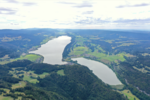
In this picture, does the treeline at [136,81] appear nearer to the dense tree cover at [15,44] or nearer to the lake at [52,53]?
the lake at [52,53]

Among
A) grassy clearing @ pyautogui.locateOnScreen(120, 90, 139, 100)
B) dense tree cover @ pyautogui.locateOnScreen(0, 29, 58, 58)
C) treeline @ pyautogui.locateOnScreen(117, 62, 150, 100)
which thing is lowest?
grassy clearing @ pyautogui.locateOnScreen(120, 90, 139, 100)

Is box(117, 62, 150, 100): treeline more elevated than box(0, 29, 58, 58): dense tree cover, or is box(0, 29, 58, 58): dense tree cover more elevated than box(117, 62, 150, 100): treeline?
box(0, 29, 58, 58): dense tree cover

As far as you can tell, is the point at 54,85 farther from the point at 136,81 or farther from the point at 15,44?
the point at 15,44

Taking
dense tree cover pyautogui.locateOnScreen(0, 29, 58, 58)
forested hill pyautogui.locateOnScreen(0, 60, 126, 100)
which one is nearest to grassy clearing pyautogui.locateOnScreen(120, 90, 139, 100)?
forested hill pyautogui.locateOnScreen(0, 60, 126, 100)

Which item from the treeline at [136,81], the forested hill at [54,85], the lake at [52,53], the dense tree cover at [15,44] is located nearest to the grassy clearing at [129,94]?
the treeline at [136,81]

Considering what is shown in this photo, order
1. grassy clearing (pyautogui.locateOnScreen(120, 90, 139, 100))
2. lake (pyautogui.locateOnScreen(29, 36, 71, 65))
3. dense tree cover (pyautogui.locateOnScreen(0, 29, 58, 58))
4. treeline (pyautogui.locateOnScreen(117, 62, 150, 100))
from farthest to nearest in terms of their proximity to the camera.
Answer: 1. dense tree cover (pyautogui.locateOnScreen(0, 29, 58, 58))
2. lake (pyautogui.locateOnScreen(29, 36, 71, 65))
3. treeline (pyautogui.locateOnScreen(117, 62, 150, 100))
4. grassy clearing (pyautogui.locateOnScreen(120, 90, 139, 100))

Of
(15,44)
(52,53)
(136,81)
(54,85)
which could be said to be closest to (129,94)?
(136,81)

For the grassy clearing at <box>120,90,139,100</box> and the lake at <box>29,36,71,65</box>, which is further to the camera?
the lake at <box>29,36,71,65</box>

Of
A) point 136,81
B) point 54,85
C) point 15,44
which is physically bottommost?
point 54,85

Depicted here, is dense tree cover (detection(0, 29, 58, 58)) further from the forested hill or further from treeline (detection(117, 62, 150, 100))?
treeline (detection(117, 62, 150, 100))
